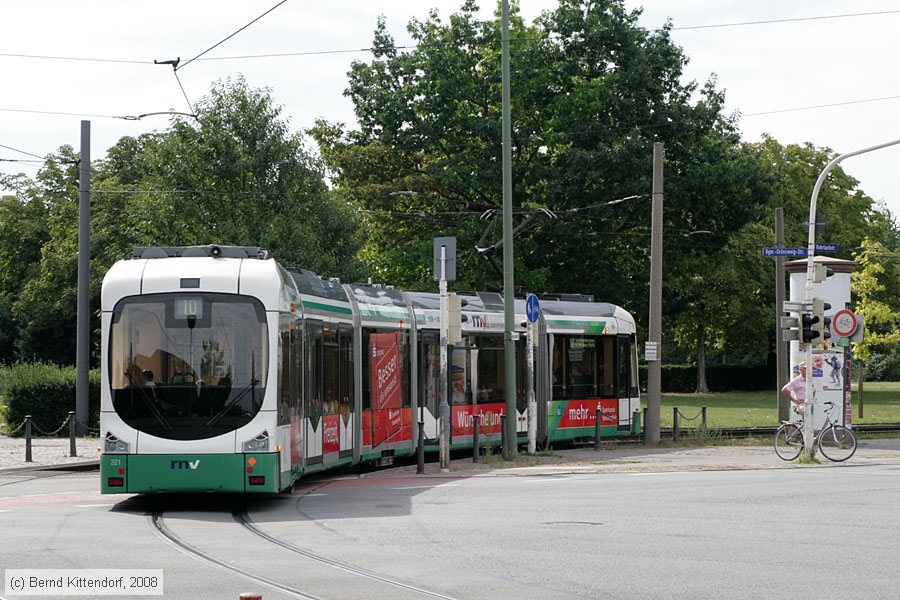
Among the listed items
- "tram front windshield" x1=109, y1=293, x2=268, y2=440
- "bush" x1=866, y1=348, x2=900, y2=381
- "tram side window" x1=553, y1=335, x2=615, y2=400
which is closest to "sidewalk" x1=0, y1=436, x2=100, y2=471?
"tram front windshield" x1=109, y1=293, x2=268, y2=440

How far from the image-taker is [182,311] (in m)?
16.3

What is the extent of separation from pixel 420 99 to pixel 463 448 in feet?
75.4

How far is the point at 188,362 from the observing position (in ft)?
53.1

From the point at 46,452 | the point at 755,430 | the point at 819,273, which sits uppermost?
the point at 819,273

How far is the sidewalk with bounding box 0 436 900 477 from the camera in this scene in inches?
921

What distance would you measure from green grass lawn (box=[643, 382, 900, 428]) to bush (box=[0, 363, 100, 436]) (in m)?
13.0

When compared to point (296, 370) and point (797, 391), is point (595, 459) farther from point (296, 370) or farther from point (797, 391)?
point (296, 370)

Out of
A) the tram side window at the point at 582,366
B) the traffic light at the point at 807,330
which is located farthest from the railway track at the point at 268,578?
the tram side window at the point at 582,366

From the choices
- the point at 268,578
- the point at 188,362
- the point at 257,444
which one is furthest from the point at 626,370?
the point at 268,578

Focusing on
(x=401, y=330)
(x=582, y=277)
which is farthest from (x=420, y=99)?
(x=401, y=330)

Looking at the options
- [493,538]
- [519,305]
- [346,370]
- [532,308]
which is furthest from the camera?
[519,305]

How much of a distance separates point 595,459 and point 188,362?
1120 cm

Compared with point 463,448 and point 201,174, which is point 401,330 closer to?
point 463,448

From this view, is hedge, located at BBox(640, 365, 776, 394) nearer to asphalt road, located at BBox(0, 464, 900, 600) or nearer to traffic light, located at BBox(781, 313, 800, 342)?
traffic light, located at BBox(781, 313, 800, 342)
